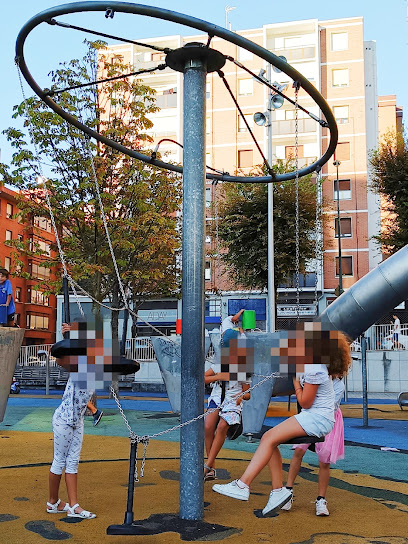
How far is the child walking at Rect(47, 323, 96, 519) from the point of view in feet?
16.8

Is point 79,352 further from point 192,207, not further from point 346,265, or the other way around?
point 346,265

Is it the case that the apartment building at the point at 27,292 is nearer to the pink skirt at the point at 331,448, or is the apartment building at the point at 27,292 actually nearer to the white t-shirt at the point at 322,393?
the pink skirt at the point at 331,448

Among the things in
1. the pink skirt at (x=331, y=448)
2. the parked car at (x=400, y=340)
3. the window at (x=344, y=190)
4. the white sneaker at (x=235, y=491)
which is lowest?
the white sneaker at (x=235, y=491)

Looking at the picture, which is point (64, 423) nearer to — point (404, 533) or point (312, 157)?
point (404, 533)

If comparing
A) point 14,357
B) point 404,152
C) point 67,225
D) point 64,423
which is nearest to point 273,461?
point 64,423

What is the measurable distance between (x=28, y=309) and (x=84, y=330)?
5433cm

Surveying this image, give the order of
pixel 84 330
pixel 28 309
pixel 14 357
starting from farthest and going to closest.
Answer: pixel 28 309
pixel 14 357
pixel 84 330

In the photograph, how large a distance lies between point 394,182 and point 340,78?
19317 mm

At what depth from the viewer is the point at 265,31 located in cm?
4675

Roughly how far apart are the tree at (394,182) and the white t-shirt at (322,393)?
24299 mm

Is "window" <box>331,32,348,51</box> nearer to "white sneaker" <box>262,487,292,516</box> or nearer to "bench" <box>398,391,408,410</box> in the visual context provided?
"bench" <box>398,391,408,410</box>

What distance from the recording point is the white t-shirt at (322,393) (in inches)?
193

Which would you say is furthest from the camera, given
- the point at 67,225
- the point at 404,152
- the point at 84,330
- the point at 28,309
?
the point at 28,309

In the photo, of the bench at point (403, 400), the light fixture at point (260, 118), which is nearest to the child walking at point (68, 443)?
the bench at point (403, 400)
